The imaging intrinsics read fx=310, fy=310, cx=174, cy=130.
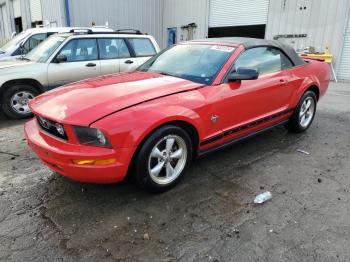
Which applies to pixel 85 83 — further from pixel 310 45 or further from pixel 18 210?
pixel 310 45

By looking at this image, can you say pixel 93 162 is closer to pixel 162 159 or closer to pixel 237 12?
pixel 162 159

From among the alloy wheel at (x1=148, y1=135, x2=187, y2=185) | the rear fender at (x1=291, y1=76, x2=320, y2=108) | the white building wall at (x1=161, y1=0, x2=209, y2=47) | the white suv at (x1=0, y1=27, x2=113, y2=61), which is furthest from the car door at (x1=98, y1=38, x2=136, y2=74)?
the white building wall at (x1=161, y1=0, x2=209, y2=47)

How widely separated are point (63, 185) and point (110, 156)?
1.07 m

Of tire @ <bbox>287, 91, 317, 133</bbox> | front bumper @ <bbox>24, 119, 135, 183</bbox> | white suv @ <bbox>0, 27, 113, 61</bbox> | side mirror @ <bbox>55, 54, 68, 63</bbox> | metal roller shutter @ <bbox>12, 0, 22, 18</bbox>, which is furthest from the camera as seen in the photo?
metal roller shutter @ <bbox>12, 0, 22, 18</bbox>

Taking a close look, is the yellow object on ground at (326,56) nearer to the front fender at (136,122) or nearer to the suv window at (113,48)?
the suv window at (113,48)

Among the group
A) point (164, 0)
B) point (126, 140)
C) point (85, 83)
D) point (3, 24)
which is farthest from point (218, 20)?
point (3, 24)

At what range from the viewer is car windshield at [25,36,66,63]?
255 inches

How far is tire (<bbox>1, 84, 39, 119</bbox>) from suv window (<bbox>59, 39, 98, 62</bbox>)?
3.33ft

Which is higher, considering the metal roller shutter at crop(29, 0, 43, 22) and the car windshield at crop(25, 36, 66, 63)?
the metal roller shutter at crop(29, 0, 43, 22)

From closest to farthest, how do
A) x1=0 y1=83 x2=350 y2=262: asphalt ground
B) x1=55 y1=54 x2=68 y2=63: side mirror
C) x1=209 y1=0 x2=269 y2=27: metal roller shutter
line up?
x1=0 y1=83 x2=350 y2=262: asphalt ground, x1=55 y1=54 x2=68 y2=63: side mirror, x1=209 y1=0 x2=269 y2=27: metal roller shutter

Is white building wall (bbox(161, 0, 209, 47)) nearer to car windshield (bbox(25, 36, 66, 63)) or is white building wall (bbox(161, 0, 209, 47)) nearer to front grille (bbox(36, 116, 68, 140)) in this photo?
car windshield (bbox(25, 36, 66, 63))

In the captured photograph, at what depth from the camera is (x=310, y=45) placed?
12844mm

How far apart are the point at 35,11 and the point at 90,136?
20.1m

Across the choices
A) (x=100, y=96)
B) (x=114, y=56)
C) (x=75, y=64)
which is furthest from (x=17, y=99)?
(x=100, y=96)
